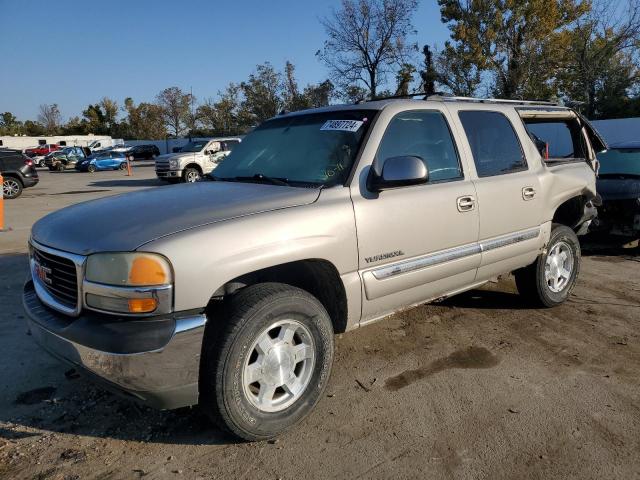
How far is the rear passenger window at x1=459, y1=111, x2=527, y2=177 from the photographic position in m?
3.96

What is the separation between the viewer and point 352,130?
11.1ft

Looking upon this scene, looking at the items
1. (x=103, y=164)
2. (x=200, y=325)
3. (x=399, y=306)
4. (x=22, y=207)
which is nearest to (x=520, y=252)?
(x=399, y=306)

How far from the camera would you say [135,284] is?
236 centimetres

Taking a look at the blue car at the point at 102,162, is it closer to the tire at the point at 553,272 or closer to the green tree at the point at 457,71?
the green tree at the point at 457,71

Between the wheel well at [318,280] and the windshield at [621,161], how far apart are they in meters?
6.34

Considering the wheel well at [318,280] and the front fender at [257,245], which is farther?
the wheel well at [318,280]

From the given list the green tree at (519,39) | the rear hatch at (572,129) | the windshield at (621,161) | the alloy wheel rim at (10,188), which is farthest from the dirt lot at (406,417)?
the green tree at (519,39)

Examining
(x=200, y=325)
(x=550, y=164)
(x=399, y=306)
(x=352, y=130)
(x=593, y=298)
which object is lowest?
(x=593, y=298)

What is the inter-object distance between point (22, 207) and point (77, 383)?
1201 centimetres

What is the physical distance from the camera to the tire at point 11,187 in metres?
15.9

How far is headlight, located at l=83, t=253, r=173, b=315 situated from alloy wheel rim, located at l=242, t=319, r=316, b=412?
550 millimetres

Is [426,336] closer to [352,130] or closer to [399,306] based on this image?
[399,306]

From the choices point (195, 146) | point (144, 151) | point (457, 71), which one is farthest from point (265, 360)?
point (144, 151)

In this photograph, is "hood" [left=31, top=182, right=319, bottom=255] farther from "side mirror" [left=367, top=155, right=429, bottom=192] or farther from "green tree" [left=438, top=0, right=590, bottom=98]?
"green tree" [left=438, top=0, right=590, bottom=98]
